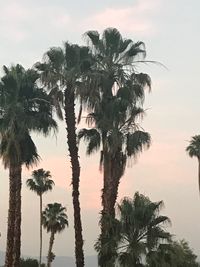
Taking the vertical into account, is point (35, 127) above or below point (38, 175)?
below

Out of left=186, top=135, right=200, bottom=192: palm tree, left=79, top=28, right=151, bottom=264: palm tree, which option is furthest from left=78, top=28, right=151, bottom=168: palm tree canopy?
left=186, top=135, right=200, bottom=192: palm tree

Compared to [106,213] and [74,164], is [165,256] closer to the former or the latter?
[106,213]

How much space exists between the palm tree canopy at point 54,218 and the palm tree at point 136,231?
129 ft

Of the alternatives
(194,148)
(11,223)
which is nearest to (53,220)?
(194,148)

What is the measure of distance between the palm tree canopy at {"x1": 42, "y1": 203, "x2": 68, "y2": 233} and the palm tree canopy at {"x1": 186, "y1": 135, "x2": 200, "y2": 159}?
62.3 ft

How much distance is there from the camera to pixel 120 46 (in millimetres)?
32469

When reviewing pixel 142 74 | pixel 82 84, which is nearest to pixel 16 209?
pixel 82 84

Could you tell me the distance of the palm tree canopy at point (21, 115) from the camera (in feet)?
99.9

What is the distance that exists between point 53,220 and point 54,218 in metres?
0.28

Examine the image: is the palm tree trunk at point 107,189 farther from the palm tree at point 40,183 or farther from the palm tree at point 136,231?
the palm tree at point 40,183

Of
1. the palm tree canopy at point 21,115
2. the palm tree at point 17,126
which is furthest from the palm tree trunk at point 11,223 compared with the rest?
the palm tree canopy at point 21,115

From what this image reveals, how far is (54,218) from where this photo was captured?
64625 mm

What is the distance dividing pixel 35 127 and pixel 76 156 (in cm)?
369

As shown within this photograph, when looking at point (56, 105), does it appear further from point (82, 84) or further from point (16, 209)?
point (16, 209)
